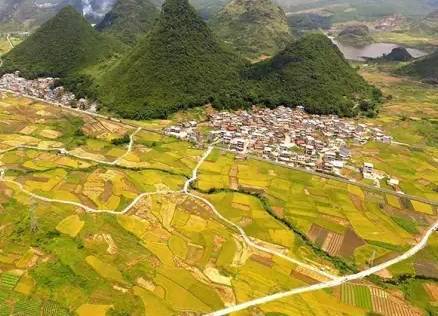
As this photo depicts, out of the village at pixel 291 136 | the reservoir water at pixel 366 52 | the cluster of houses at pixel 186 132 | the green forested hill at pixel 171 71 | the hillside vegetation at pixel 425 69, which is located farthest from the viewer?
the reservoir water at pixel 366 52

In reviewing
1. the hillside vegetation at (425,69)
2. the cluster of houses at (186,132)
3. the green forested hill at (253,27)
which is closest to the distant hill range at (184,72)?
the cluster of houses at (186,132)

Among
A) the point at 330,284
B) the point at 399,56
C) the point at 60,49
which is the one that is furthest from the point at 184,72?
the point at 399,56

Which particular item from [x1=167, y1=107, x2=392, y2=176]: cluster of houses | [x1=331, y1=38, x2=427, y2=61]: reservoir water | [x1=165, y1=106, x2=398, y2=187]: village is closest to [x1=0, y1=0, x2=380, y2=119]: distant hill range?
[x1=167, y1=107, x2=392, y2=176]: cluster of houses

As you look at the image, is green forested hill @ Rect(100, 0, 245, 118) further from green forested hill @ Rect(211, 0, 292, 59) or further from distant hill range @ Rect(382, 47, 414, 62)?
distant hill range @ Rect(382, 47, 414, 62)

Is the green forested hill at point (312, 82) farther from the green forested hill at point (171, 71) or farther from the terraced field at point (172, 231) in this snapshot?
the terraced field at point (172, 231)

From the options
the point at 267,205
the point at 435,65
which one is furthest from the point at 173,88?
the point at 435,65

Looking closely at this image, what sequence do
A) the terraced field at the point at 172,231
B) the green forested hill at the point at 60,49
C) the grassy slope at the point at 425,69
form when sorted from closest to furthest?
the terraced field at the point at 172,231 < the green forested hill at the point at 60,49 < the grassy slope at the point at 425,69
